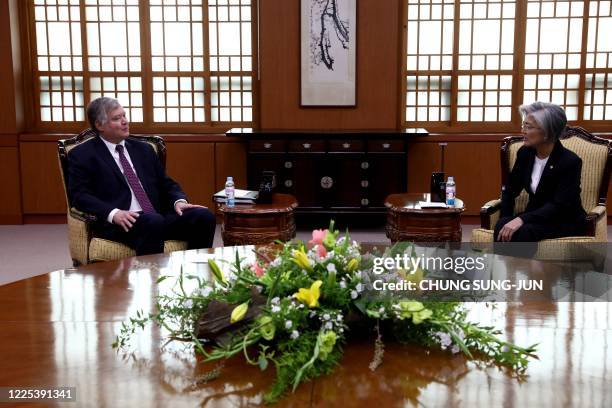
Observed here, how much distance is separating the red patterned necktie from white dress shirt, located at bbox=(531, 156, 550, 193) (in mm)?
2422

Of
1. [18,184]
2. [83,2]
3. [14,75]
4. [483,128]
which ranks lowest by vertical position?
[18,184]

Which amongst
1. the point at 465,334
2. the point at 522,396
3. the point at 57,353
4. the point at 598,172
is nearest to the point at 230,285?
the point at 57,353

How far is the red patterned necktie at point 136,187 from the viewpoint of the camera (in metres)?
4.51

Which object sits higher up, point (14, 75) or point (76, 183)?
point (14, 75)

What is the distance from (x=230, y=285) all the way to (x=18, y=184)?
620cm

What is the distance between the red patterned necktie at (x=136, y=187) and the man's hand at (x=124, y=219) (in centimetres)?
25

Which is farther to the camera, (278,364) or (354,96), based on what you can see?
(354,96)

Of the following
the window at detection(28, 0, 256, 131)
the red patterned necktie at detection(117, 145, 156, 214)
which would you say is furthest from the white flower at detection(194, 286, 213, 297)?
the window at detection(28, 0, 256, 131)

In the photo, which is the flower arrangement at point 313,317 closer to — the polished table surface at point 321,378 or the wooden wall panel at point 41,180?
the polished table surface at point 321,378

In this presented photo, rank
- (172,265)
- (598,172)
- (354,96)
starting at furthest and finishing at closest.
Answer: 1. (354,96)
2. (598,172)
3. (172,265)

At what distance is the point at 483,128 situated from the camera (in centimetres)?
768

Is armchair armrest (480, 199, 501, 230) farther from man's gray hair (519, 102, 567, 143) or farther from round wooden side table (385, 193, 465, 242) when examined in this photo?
man's gray hair (519, 102, 567, 143)

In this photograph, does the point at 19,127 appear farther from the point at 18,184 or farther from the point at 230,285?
the point at 230,285

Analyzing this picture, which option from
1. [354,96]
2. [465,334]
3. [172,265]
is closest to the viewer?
[465,334]
